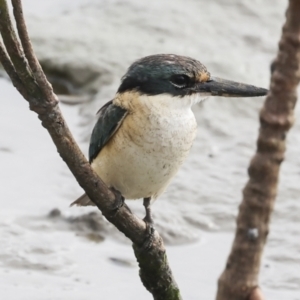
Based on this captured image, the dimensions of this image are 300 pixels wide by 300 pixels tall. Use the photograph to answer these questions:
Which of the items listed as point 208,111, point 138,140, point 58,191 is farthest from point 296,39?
point 208,111

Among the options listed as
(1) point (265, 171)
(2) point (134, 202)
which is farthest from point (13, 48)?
(2) point (134, 202)

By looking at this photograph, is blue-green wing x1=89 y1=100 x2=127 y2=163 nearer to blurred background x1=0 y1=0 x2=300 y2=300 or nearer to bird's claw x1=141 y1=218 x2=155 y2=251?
bird's claw x1=141 y1=218 x2=155 y2=251

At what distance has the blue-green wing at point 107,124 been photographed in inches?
143

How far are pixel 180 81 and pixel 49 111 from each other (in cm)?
125

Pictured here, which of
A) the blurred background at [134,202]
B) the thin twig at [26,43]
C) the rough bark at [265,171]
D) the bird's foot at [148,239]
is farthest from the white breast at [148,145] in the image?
the rough bark at [265,171]

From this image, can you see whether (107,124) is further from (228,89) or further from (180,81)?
(228,89)

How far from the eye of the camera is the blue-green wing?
362cm

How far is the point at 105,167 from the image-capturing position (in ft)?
11.9

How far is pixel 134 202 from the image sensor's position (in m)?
5.87

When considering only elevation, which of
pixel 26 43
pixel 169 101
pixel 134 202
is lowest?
pixel 134 202

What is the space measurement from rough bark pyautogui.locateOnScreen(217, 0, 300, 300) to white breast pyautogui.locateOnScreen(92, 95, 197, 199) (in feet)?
5.70

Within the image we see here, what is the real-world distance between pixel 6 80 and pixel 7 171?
143cm

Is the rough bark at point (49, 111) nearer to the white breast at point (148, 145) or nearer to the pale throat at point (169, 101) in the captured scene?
the white breast at point (148, 145)

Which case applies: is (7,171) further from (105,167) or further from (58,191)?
(105,167)
